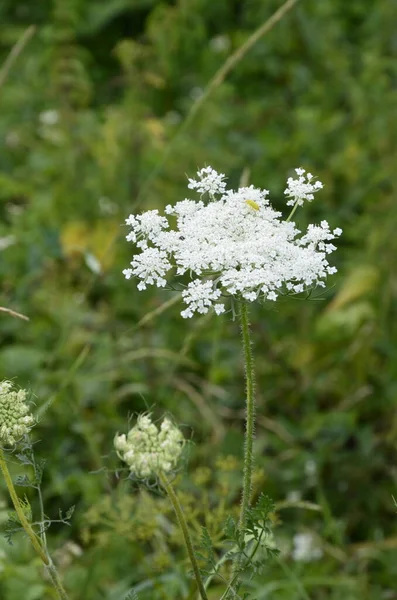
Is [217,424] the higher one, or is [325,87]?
[325,87]

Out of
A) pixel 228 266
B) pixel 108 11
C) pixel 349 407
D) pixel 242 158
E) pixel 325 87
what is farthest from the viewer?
pixel 108 11

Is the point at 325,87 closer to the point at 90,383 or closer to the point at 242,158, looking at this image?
the point at 242,158

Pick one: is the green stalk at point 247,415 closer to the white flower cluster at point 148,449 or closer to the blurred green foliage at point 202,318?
the white flower cluster at point 148,449

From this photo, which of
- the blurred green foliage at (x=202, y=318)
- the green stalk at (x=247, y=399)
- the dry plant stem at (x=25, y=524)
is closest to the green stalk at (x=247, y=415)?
the green stalk at (x=247, y=399)

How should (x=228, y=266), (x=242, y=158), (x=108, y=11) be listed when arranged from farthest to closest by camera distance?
(x=108, y=11) → (x=242, y=158) → (x=228, y=266)

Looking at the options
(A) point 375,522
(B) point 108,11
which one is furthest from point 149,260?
(B) point 108,11

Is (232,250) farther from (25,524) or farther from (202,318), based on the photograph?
(202,318)

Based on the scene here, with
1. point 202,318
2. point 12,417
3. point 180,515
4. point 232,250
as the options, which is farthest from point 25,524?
point 202,318
